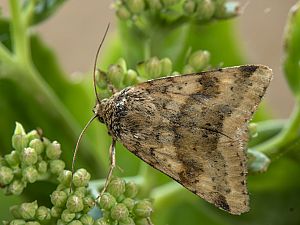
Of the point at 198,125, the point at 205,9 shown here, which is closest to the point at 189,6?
the point at 205,9

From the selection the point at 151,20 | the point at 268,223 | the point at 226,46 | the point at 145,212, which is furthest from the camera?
the point at 226,46

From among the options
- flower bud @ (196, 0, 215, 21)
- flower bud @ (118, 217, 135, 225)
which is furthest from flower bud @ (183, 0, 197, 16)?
flower bud @ (118, 217, 135, 225)

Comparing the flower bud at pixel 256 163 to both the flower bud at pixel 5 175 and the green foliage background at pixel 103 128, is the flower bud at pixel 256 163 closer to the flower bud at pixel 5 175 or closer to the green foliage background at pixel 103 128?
the green foliage background at pixel 103 128

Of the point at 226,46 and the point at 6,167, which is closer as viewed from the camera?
the point at 6,167

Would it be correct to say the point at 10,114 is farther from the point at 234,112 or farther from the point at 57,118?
the point at 234,112

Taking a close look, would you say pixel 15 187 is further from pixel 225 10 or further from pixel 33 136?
pixel 225 10

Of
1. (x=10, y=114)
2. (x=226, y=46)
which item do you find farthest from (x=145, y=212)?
(x=226, y=46)

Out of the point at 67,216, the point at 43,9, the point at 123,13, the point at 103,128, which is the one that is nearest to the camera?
the point at 67,216
